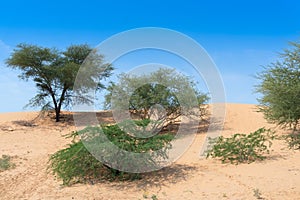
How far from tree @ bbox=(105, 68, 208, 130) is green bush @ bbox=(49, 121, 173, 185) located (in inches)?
338

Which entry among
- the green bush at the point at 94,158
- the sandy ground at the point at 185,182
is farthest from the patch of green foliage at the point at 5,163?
Result: the green bush at the point at 94,158

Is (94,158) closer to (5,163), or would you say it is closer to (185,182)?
(185,182)

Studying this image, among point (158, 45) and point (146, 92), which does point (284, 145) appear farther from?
point (146, 92)

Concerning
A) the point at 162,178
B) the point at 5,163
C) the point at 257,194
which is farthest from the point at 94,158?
the point at 257,194

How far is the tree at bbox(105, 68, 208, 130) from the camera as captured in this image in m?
18.2

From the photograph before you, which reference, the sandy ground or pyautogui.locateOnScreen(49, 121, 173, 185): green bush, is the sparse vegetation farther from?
pyautogui.locateOnScreen(49, 121, 173, 185): green bush

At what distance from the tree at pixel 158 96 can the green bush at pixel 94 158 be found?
858 centimetres

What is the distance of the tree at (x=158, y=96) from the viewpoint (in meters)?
18.2

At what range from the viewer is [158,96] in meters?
17.8

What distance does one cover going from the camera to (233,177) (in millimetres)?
8648

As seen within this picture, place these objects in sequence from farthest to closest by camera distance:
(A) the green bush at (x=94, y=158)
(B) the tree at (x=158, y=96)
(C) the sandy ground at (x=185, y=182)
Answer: (B) the tree at (x=158, y=96) → (A) the green bush at (x=94, y=158) → (C) the sandy ground at (x=185, y=182)

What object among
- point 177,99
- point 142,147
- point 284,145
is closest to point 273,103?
point 284,145

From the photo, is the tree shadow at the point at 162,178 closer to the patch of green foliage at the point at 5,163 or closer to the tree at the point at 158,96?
the patch of green foliage at the point at 5,163

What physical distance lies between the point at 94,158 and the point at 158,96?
30.6 feet
